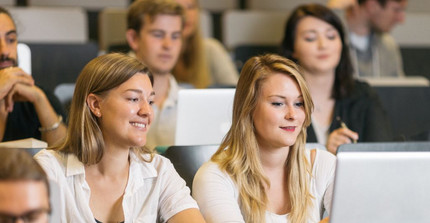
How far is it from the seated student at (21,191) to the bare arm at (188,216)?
27.3 inches

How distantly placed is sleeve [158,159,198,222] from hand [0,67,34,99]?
78 centimetres

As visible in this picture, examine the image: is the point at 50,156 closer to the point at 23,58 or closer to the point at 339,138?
the point at 23,58

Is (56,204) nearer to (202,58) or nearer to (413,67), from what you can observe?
(202,58)

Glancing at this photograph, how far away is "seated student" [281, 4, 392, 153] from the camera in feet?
9.97

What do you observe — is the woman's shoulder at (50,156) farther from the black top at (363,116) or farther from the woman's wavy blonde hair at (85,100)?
the black top at (363,116)

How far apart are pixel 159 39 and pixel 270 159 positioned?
124 cm

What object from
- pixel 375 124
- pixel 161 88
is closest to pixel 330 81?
pixel 375 124

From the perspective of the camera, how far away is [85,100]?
2006mm

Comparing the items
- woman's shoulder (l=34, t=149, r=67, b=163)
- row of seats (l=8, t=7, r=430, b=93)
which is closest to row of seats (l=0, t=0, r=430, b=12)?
row of seats (l=8, t=7, r=430, b=93)

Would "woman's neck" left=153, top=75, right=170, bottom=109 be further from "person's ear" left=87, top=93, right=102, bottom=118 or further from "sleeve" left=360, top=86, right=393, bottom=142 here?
"person's ear" left=87, top=93, right=102, bottom=118

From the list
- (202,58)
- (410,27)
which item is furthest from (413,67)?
(202,58)

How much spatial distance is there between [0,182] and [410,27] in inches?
155

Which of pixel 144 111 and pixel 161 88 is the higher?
pixel 144 111

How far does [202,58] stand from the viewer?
3.68 m
